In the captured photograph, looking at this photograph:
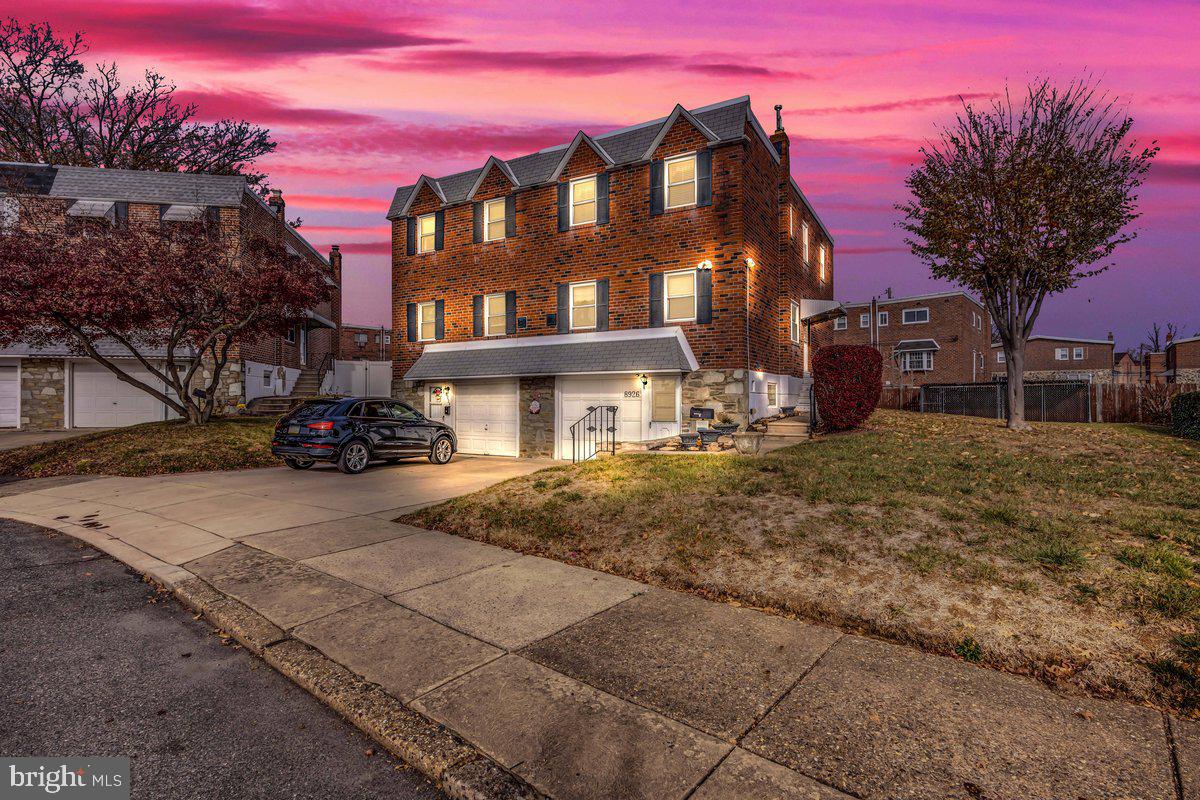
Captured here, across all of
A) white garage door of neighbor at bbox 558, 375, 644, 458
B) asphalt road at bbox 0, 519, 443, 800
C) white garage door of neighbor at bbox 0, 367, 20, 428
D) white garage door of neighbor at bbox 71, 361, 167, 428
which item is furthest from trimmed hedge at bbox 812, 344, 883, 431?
white garage door of neighbor at bbox 0, 367, 20, 428

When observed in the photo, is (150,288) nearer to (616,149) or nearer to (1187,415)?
(616,149)

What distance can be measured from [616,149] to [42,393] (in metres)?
26.2

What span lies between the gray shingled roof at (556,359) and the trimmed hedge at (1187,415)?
475 inches

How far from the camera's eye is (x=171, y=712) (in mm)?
3234

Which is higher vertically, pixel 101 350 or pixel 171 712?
pixel 101 350

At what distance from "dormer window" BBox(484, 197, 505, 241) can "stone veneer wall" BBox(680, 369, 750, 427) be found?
30.1ft

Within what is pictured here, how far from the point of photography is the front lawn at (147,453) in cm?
1330

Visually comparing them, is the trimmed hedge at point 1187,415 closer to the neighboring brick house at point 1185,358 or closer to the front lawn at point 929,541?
the front lawn at point 929,541

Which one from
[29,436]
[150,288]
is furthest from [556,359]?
[29,436]

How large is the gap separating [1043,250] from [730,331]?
808 centimetres

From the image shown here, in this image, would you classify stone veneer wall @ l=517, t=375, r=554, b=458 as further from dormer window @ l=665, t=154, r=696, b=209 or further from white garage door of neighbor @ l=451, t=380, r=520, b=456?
dormer window @ l=665, t=154, r=696, b=209

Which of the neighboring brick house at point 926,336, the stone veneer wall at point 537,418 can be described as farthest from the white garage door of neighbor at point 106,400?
the neighboring brick house at point 926,336

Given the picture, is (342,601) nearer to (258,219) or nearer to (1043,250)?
(1043,250)

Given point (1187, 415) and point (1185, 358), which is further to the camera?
point (1185, 358)
